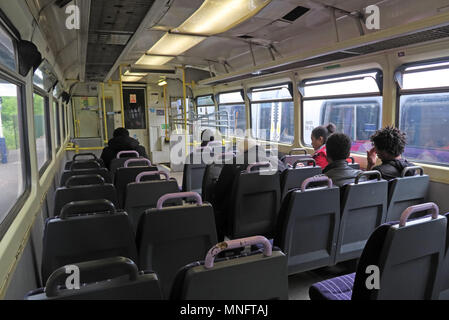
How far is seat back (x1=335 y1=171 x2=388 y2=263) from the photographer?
82.0 inches

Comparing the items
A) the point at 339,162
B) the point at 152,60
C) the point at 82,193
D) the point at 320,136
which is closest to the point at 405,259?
the point at 339,162

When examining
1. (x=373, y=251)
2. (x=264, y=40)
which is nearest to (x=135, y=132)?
(x=264, y=40)

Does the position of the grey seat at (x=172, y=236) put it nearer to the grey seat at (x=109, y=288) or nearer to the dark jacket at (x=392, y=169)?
the grey seat at (x=109, y=288)

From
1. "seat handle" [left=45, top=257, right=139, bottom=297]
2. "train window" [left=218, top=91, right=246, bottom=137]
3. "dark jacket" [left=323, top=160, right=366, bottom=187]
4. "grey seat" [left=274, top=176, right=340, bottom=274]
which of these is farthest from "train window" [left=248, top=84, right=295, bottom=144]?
"seat handle" [left=45, top=257, right=139, bottom=297]

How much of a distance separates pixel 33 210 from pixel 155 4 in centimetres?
167

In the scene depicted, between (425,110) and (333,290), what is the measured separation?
273cm

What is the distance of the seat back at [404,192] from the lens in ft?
7.61

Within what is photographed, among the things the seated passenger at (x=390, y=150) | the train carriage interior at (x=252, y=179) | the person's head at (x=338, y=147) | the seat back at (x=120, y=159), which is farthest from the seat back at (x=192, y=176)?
the seated passenger at (x=390, y=150)

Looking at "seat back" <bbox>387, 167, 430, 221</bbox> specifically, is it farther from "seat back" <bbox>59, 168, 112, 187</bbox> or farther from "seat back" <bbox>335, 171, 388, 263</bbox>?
"seat back" <bbox>59, 168, 112, 187</bbox>

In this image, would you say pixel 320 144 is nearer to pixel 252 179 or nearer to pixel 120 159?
pixel 252 179

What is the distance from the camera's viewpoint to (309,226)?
2027 mm

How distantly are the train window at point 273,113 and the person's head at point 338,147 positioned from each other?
324 cm

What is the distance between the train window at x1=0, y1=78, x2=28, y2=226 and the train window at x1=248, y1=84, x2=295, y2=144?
Result: 175 inches

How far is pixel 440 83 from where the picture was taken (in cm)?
317
